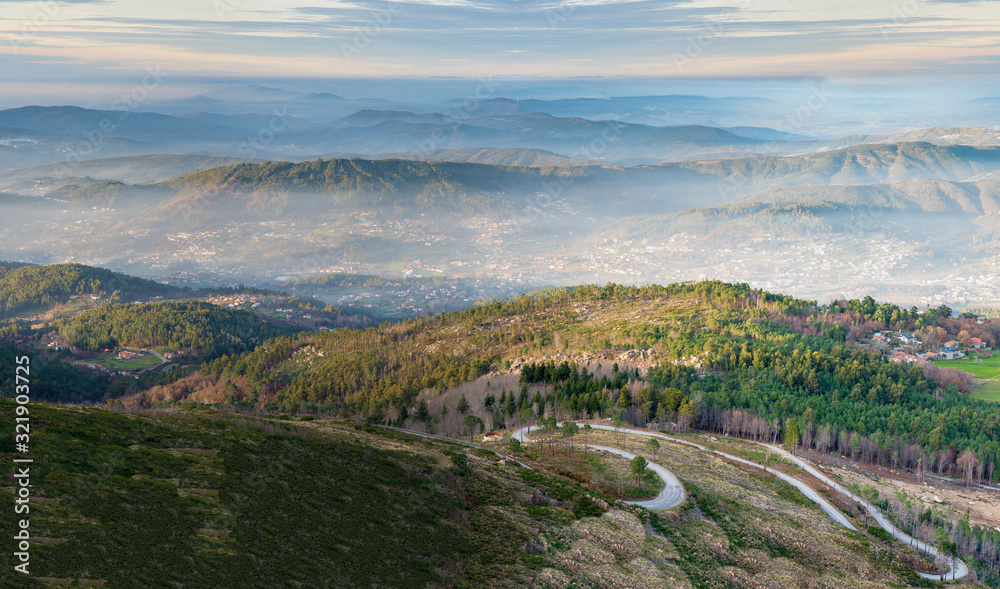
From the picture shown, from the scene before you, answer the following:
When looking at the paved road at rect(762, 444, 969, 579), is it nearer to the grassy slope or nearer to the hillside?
the grassy slope

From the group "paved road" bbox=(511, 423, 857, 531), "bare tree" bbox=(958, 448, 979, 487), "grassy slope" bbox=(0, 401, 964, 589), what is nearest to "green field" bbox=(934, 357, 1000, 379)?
"bare tree" bbox=(958, 448, 979, 487)

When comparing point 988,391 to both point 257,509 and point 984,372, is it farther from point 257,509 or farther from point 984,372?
point 257,509

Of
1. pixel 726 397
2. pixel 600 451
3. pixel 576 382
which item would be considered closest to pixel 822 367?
pixel 726 397

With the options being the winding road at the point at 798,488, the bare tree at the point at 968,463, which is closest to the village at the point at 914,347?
the bare tree at the point at 968,463

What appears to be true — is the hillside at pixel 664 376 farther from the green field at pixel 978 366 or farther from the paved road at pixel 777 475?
the green field at pixel 978 366

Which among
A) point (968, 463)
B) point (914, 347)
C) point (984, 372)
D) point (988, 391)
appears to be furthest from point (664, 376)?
point (984, 372)

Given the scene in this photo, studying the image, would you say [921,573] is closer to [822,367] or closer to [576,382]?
[576,382]
